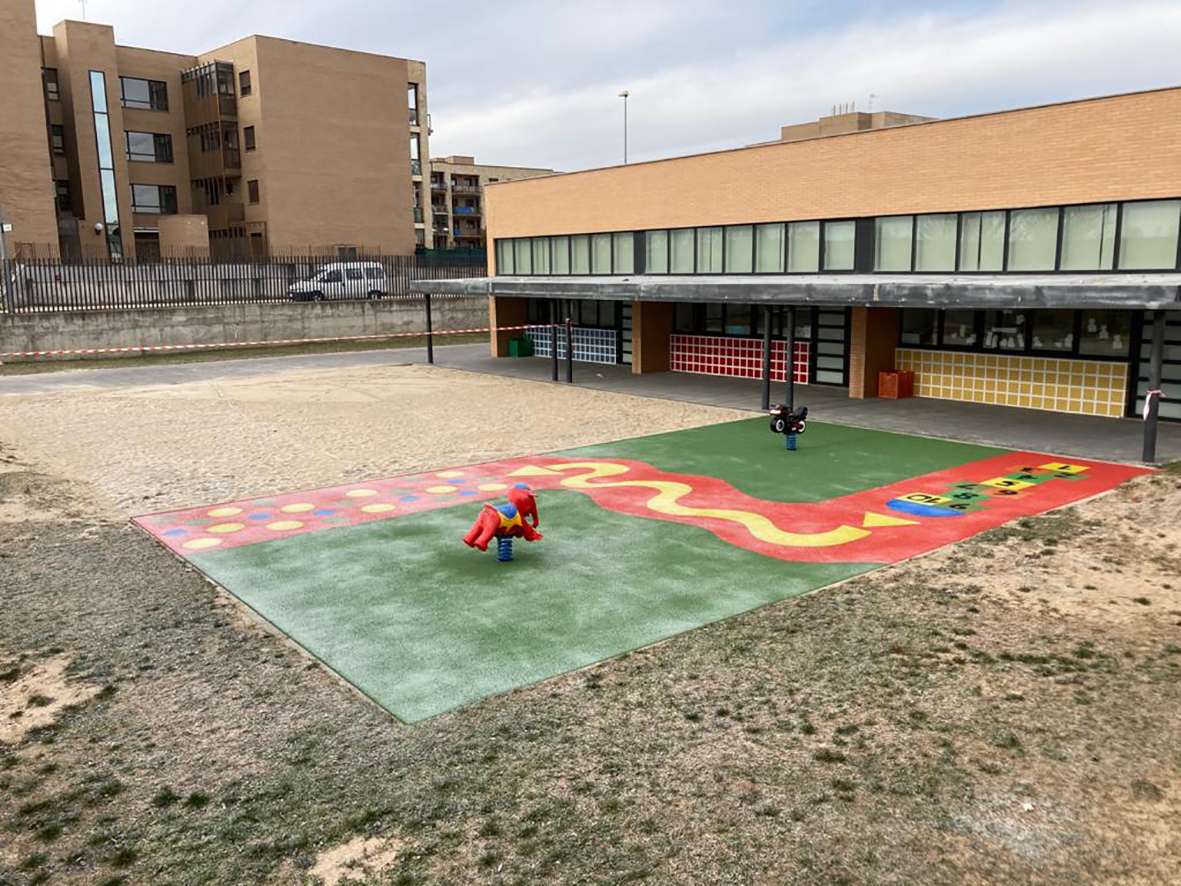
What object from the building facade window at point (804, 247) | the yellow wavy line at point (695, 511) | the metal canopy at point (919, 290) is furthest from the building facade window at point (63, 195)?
the yellow wavy line at point (695, 511)

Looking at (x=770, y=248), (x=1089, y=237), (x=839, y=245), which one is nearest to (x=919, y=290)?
(x=1089, y=237)

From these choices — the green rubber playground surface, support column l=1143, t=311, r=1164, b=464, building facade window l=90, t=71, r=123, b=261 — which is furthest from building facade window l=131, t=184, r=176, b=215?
support column l=1143, t=311, r=1164, b=464

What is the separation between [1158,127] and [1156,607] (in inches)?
477

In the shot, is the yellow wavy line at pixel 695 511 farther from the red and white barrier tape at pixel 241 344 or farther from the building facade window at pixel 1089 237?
the red and white barrier tape at pixel 241 344

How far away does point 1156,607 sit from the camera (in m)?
9.26

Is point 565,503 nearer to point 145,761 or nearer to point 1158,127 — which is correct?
point 145,761

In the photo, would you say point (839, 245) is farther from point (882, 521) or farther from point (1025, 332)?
point (882, 521)

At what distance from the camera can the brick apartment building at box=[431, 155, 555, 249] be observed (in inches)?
4085

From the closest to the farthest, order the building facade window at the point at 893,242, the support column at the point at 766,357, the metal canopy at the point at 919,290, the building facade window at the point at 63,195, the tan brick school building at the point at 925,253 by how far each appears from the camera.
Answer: the metal canopy at the point at 919,290
the tan brick school building at the point at 925,253
the support column at the point at 766,357
the building facade window at the point at 893,242
the building facade window at the point at 63,195

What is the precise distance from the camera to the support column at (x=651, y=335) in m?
28.8

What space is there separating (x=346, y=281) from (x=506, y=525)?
34.4m

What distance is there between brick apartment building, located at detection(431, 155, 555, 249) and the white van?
2392 inches

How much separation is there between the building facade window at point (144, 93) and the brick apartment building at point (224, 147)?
0.07 metres

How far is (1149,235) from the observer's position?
58.2 ft
